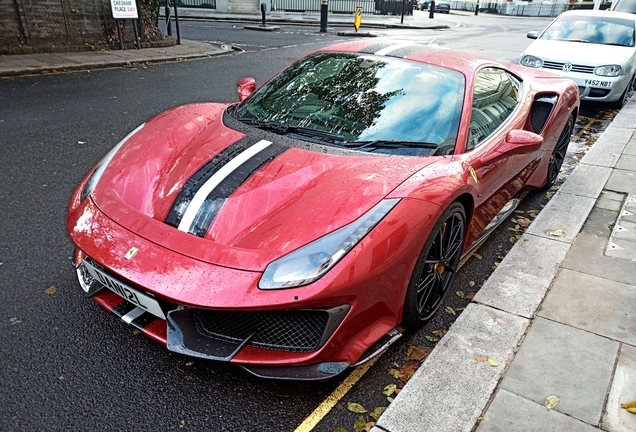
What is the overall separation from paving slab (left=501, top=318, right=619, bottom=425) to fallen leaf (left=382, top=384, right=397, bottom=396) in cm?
53

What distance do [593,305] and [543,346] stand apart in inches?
25.3

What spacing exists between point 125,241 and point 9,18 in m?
10.6

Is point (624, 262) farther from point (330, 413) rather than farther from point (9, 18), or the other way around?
point (9, 18)

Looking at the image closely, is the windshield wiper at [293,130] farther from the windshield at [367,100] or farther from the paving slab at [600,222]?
the paving slab at [600,222]

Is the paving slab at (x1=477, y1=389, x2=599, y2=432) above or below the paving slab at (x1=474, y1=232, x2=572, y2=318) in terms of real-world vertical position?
above

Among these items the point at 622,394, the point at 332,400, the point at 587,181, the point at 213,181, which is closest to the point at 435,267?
the point at 332,400

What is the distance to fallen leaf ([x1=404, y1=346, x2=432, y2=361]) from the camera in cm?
252

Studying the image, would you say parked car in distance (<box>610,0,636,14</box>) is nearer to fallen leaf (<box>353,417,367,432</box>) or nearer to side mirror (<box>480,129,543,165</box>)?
side mirror (<box>480,129,543,165</box>)

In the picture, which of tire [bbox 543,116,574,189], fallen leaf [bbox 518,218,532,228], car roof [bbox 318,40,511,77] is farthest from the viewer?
tire [bbox 543,116,574,189]

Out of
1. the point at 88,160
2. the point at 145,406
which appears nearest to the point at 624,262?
the point at 145,406

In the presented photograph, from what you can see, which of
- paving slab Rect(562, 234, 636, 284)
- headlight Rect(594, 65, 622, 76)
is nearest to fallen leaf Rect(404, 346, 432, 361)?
paving slab Rect(562, 234, 636, 284)

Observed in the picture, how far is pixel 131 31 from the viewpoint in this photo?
1240cm

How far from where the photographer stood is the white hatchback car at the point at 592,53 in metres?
7.59

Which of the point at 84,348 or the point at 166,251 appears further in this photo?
the point at 84,348
